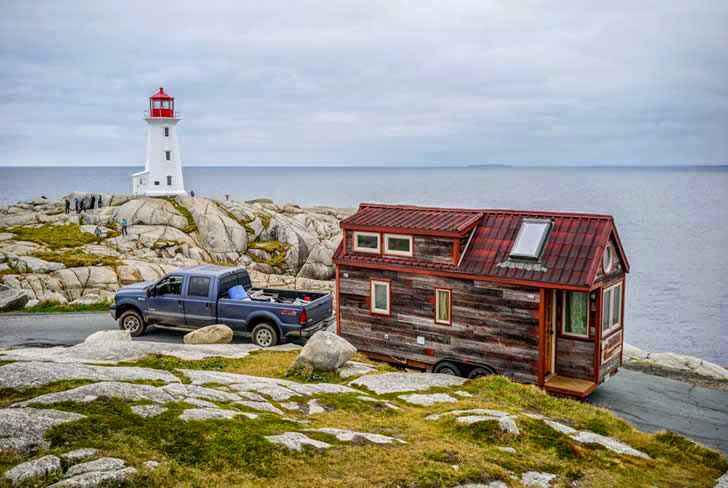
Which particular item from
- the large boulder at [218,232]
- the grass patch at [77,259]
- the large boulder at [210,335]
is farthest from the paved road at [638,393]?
the large boulder at [218,232]

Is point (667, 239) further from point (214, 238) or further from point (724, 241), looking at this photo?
point (214, 238)

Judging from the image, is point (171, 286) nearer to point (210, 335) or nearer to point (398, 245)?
point (210, 335)

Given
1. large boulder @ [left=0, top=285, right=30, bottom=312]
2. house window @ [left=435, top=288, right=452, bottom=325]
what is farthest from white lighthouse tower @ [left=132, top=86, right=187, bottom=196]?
house window @ [left=435, top=288, right=452, bottom=325]

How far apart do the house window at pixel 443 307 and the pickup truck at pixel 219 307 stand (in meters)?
4.61

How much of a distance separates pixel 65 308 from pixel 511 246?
20919 mm

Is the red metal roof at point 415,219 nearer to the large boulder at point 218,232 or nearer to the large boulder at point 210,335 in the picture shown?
the large boulder at point 210,335

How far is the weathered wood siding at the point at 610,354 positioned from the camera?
18.6 m

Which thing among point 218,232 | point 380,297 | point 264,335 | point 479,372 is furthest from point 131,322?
point 218,232

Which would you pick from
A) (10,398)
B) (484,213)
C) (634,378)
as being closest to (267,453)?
(10,398)

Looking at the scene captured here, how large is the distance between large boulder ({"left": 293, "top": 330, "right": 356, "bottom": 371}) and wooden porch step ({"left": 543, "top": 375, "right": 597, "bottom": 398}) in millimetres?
5882

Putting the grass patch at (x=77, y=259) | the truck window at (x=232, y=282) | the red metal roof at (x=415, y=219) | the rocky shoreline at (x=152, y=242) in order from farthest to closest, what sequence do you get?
the grass patch at (x=77, y=259)
the rocky shoreline at (x=152, y=242)
the truck window at (x=232, y=282)
the red metal roof at (x=415, y=219)

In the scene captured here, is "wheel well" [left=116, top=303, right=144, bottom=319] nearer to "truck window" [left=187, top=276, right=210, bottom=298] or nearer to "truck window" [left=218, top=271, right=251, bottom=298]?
"truck window" [left=187, top=276, right=210, bottom=298]

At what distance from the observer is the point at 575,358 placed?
61.1 feet

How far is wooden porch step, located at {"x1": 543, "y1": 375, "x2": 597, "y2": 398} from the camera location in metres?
17.5
